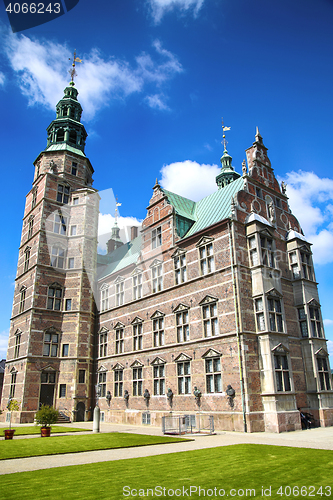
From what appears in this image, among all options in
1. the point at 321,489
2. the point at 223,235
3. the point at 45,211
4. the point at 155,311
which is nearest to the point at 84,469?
the point at 321,489

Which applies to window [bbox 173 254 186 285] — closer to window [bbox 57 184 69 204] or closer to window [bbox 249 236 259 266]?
window [bbox 249 236 259 266]

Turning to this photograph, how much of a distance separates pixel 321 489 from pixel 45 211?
34.0 m

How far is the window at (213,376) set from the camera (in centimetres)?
2155

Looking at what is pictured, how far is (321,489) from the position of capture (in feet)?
23.3

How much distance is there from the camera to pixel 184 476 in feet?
27.3

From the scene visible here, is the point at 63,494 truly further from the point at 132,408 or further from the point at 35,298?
the point at 35,298

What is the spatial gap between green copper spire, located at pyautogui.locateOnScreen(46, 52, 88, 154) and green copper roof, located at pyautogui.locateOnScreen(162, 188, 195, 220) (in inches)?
622

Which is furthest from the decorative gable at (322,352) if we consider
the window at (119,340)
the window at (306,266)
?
the window at (119,340)

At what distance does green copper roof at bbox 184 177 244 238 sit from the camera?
2595 cm

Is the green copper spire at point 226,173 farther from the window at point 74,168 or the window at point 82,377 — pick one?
the window at point 82,377

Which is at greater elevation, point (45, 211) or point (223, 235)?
point (45, 211)

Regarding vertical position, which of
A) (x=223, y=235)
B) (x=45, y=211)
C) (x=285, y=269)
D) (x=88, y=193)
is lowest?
(x=285, y=269)

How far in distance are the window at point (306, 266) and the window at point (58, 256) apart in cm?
2214

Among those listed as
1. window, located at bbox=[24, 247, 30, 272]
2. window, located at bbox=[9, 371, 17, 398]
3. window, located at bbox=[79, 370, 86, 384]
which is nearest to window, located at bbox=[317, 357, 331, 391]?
window, located at bbox=[79, 370, 86, 384]
